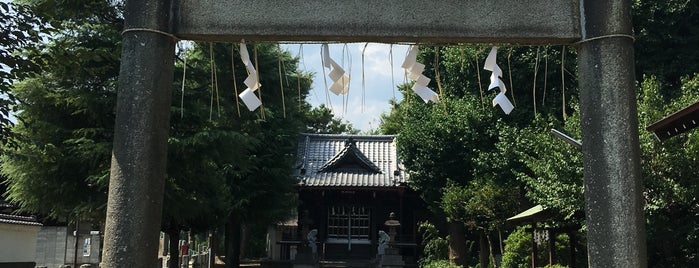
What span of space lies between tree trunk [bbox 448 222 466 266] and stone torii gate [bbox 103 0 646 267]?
17.4 meters

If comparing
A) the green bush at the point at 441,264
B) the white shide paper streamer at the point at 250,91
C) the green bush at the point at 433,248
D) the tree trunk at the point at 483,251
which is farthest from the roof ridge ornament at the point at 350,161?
the white shide paper streamer at the point at 250,91

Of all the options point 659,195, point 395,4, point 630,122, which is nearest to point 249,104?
point 395,4

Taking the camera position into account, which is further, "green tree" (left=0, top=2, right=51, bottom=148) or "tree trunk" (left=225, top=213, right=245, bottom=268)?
"tree trunk" (left=225, top=213, right=245, bottom=268)

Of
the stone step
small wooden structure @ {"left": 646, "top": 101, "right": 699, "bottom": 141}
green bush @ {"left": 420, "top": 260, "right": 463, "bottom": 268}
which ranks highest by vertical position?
small wooden structure @ {"left": 646, "top": 101, "right": 699, "bottom": 141}

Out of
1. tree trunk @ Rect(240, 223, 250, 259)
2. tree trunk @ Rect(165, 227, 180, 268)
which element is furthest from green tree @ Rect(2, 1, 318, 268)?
tree trunk @ Rect(240, 223, 250, 259)

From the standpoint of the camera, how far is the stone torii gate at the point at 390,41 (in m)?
4.05

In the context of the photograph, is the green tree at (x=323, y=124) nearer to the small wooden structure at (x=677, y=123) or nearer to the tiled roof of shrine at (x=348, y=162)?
the tiled roof of shrine at (x=348, y=162)

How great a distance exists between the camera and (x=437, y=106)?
19188 mm

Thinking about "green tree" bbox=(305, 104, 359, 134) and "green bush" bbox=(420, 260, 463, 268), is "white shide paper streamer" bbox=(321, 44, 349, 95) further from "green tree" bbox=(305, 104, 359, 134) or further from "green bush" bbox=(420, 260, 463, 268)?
Result: "green tree" bbox=(305, 104, 359, 134)

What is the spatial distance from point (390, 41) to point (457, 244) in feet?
60.1

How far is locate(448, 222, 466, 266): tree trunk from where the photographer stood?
21156 millimetres

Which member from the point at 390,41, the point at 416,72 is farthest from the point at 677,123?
the point at 390,41

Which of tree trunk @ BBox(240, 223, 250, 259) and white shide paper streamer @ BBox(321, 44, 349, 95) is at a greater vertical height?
white shide paper streamer @ BBox(321, 44, 349, 95)

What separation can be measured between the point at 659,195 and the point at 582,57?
6.02m
